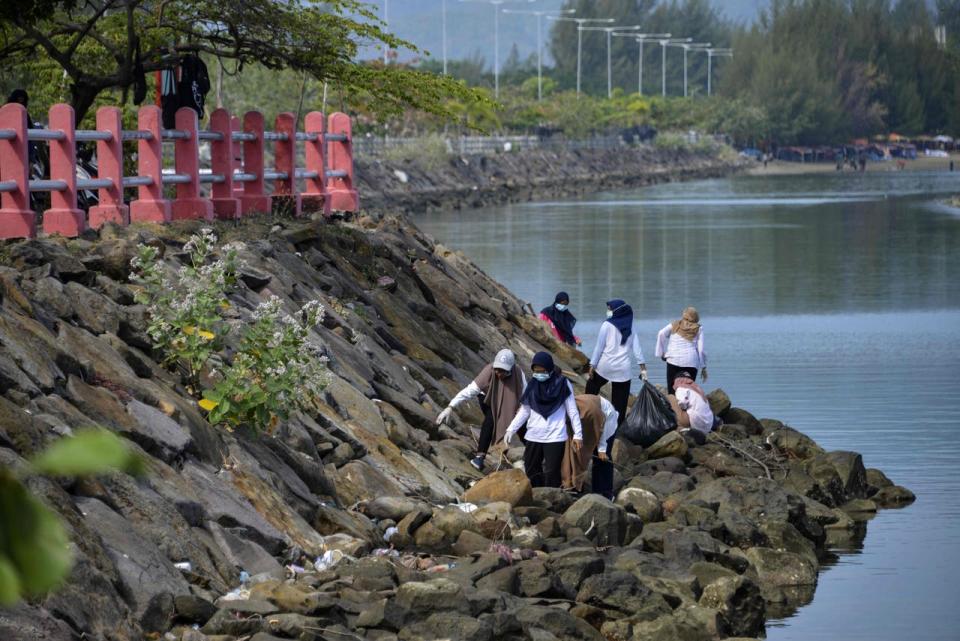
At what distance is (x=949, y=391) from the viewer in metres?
24.1

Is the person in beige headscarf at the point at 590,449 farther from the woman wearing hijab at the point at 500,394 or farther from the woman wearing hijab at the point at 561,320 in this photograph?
the woman wearing hijab at the point at 561,320

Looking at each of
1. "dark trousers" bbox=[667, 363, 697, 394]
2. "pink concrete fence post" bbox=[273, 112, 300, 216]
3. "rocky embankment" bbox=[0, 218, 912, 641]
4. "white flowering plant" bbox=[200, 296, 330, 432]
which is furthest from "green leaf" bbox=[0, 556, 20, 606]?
"pink concrete fence post" bbox=[273, 112, 300, 216]

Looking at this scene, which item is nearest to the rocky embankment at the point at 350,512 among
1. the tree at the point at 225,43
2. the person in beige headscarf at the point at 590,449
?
the person in beige headscarf at the point at 590,449

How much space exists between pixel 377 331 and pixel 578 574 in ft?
25.8

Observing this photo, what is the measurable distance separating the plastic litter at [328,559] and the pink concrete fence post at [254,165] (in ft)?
35.9

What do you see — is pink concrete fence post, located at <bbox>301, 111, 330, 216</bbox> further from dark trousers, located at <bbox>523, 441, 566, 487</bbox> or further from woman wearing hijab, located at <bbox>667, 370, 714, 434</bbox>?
dark trousers, located at <bbox>523, 441, 566, 487</bbox>

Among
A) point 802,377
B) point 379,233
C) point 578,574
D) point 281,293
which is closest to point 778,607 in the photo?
point 578,574

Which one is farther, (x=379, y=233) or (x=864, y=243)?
(x=864, y=243)

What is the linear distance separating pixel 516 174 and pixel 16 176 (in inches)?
3661

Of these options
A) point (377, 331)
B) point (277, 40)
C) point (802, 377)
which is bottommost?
point (802, 377)

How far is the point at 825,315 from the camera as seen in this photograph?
35844 millimetres

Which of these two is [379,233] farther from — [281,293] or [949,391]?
[949,391]

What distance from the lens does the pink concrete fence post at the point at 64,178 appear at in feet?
50.9

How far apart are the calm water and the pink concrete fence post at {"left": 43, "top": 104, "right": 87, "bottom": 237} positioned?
7.79 meters
